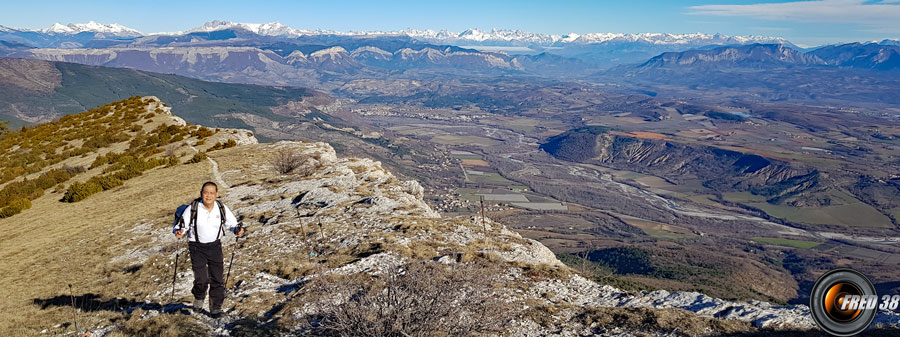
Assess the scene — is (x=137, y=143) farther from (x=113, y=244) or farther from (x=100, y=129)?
(x=113, y=244)

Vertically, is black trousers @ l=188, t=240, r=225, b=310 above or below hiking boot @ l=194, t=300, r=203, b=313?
above

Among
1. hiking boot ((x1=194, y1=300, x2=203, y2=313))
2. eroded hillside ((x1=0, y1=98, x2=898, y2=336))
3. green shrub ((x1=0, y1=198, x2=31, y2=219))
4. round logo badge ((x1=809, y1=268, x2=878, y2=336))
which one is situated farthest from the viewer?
green shrub ((x1=0, y1=198, x2=31, y2=219))

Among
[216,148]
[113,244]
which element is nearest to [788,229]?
[216,148]

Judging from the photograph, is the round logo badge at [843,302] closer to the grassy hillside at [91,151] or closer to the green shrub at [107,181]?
the grassy hillside at [91,151]

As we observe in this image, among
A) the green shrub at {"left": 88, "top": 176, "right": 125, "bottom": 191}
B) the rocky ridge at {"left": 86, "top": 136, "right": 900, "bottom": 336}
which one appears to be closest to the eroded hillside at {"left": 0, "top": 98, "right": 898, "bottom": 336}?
the rocky ridge at {"left": 86, "top": 136, "right": 900, "bottom": 336}

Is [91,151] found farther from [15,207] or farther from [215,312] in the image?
[215,312]

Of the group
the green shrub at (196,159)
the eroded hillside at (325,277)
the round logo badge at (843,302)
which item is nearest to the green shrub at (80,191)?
the eroded hillside at (325,277)

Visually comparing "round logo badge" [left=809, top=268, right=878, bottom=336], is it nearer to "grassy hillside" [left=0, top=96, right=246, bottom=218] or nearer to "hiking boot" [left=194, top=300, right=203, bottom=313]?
"hiking boot" [left=194, top=300, right=203, bottom=313]
